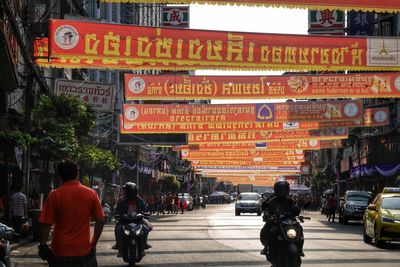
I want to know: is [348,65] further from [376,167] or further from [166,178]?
[166,178]

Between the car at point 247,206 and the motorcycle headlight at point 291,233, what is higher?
the motorcycle headlight at point 291,233

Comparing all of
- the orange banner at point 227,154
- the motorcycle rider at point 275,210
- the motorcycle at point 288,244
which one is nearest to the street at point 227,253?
the motorcycle rider at point 275,210

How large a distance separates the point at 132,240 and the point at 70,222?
793 cm

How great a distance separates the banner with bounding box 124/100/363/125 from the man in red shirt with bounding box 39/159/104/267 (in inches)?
1104

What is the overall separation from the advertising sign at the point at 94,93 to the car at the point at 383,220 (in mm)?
13864

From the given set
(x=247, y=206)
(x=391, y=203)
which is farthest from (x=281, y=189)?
(x=247, y=206)

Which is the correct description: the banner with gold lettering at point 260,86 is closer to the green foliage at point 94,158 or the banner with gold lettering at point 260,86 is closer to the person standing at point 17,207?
the green foliage at point 94,158

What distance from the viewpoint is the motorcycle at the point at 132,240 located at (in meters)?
15.2

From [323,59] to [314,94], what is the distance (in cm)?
691

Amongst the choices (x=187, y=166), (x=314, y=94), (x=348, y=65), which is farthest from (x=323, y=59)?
(x=187, y=166)

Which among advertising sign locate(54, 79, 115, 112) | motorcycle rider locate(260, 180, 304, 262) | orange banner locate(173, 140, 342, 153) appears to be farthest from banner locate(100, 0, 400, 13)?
orange banner locate(173, 140, 342, 153)

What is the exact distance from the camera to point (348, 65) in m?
22.4

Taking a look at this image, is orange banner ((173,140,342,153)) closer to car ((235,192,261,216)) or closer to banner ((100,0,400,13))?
car ((235,192,261,216))

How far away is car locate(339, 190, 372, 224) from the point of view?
1549 inches
